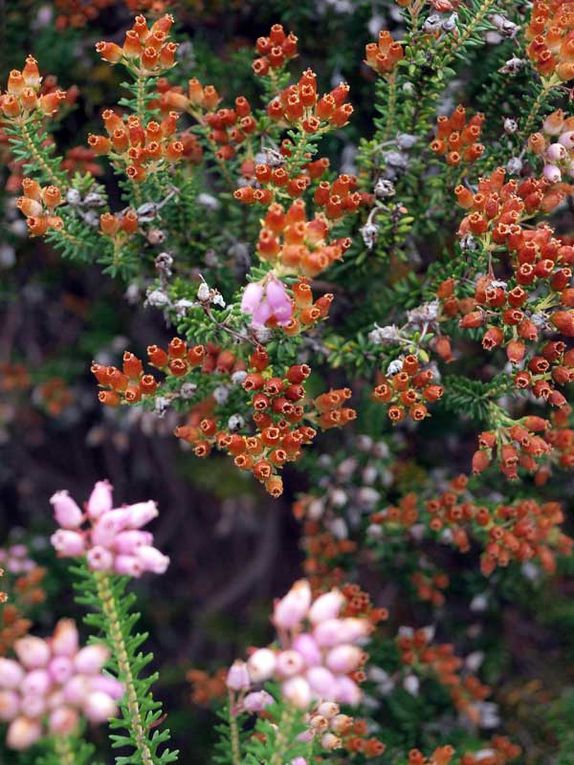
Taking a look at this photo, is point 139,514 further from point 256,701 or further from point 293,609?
point 256,701

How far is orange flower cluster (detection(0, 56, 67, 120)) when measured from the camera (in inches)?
91.5

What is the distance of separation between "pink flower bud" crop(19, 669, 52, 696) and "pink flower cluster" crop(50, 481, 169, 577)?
232mm

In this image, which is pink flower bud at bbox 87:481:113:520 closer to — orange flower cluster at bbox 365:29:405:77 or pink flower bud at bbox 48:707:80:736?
pink flower bud at bbox 48:707:80:736

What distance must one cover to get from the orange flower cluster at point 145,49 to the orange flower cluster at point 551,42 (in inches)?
41.3

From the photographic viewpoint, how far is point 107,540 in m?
1.69

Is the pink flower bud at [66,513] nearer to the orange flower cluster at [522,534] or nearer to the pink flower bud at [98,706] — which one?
the pink flower bud at [98,706]

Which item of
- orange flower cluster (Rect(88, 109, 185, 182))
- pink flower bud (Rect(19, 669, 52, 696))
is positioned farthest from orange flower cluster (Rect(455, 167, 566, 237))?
pink flower bud (Rect(19, 669, 52, 696))

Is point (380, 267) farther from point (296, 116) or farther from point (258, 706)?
point (258, 706)

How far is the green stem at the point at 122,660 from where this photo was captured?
1756mm

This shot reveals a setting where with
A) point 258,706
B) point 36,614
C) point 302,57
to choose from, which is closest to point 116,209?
point 302,57

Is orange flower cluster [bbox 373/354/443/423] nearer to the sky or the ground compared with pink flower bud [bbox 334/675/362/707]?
nearer to the sky

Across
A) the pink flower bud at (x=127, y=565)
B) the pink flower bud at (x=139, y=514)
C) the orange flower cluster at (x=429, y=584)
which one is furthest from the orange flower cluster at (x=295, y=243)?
the orange flower cluster at (x=429, y=584)

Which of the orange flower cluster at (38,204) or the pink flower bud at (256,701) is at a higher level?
the orange flower cluster at (38,204)

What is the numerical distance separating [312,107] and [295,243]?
67 centimetres
